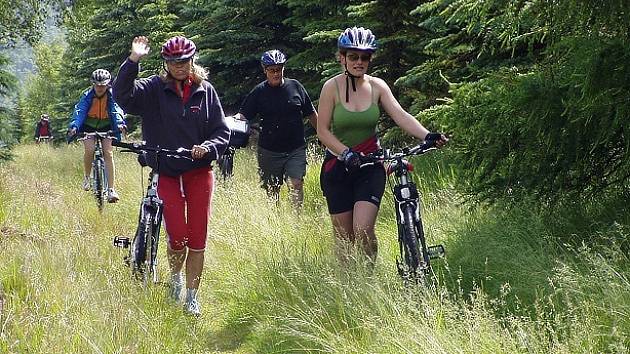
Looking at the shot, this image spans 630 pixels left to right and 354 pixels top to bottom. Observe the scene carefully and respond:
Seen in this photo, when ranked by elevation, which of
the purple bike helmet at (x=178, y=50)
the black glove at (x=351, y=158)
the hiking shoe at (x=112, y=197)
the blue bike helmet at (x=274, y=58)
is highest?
the blue bike helmet at (x=274, y=58)

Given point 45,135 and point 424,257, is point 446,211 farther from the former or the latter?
point 45,135

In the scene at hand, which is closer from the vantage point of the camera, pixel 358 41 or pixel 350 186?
pixel 358 41

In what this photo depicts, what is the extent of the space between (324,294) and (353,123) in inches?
54.6

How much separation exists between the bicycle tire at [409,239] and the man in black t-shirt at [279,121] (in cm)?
348

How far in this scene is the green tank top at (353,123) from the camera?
602 cm

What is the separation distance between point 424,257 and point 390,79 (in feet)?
23.9

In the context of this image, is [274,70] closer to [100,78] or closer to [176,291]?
[100,78]

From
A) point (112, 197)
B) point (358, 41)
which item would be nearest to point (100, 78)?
point (112, 197)

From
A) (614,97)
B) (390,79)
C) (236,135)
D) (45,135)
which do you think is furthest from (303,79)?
(45,135)

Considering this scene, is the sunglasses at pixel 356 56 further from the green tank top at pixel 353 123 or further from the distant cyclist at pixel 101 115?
the distant cyclist at pixel 101 115

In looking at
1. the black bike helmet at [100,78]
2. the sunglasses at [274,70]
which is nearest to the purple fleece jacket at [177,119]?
the sunglasses at [274,70]

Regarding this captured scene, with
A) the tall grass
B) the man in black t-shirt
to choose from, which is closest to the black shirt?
the man in black t-shirt

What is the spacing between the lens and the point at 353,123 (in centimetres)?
604

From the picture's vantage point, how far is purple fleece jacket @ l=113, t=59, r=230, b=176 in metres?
6.10
